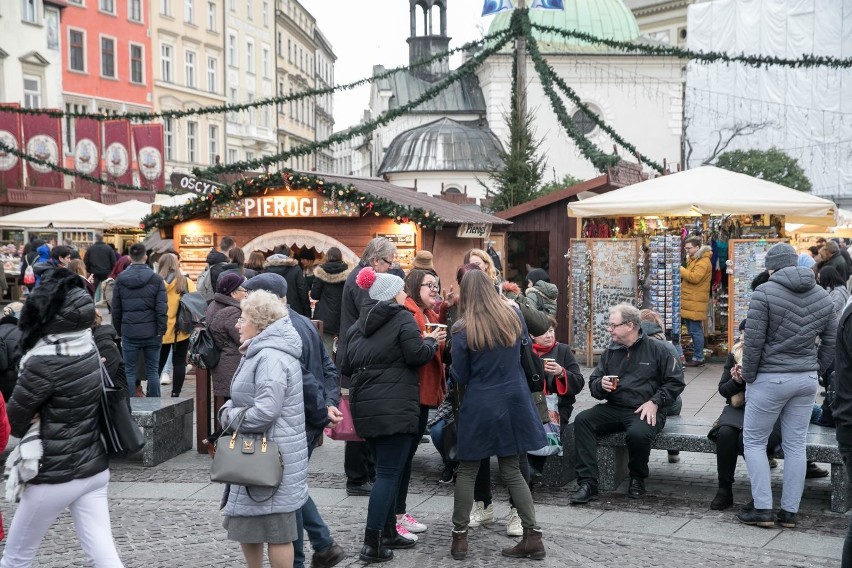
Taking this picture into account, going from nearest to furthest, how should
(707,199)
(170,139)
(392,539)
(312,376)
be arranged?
1. (312,376)
2. (392,539)
3. (707,199)
4. (170,139)

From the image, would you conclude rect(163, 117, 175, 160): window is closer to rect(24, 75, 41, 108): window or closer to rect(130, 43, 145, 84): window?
rect(130, 43, 145, 84): window

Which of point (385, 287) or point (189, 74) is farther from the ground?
point (189, 74)

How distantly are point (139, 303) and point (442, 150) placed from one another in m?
47.9

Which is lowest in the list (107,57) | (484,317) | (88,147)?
(484,317)

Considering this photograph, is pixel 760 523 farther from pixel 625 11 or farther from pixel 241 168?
pixel 625 11

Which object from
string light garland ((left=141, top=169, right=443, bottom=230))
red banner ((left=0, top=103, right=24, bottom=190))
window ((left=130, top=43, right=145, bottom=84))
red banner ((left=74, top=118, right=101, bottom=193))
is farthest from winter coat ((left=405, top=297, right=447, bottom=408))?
window ((left=130, top=43, right=145, bottom=84))

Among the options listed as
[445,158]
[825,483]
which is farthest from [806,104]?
[825,483]

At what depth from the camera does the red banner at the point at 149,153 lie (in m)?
32.4

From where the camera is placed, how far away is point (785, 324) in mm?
6711

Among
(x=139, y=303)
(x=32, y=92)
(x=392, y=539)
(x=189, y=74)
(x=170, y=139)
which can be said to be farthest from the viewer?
(x=189, y=74)

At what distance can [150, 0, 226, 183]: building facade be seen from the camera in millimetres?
49594

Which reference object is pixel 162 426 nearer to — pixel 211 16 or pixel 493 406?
pixel 493 406

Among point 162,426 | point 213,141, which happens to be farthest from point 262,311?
point 213,141

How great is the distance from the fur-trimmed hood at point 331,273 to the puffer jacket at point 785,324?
5960 mm
